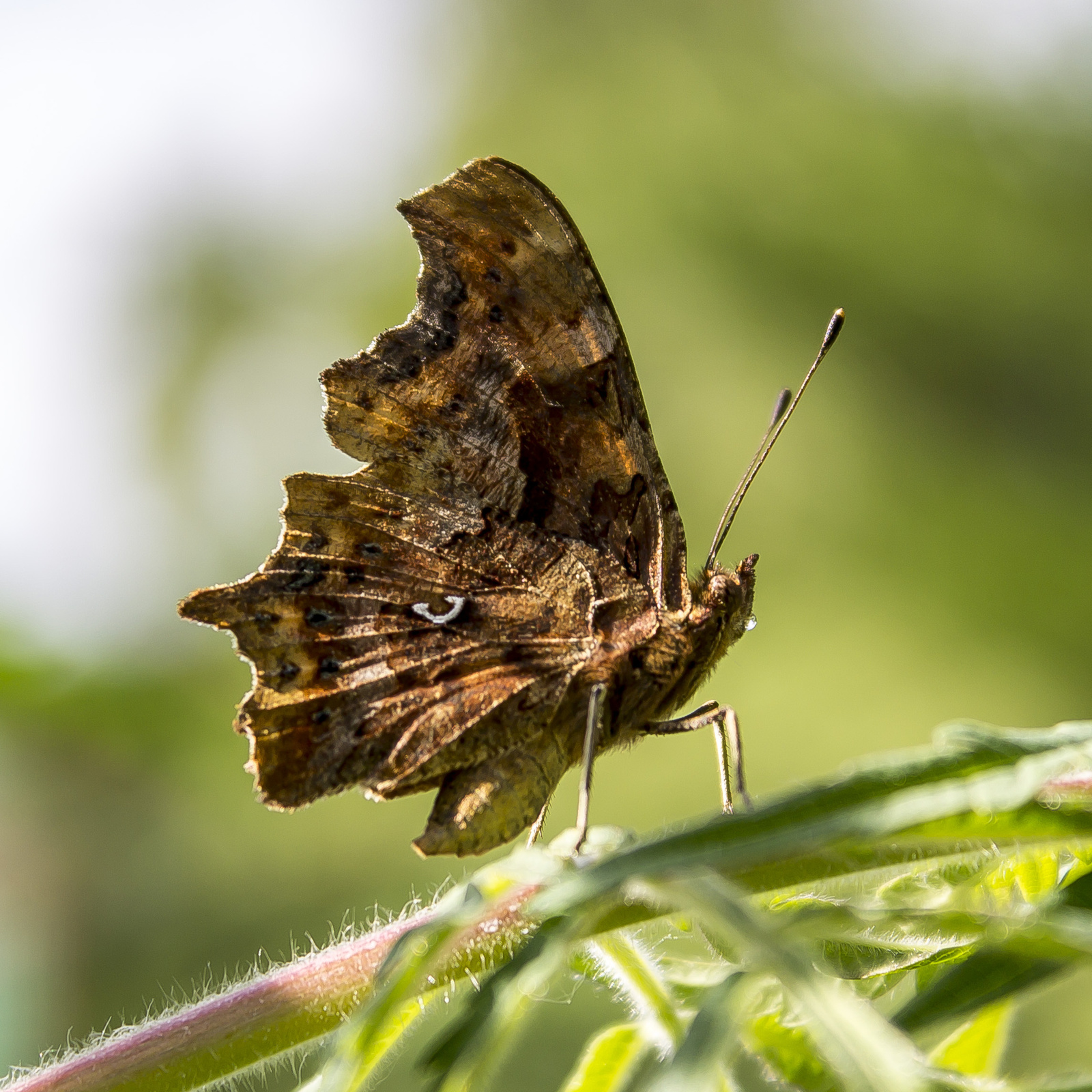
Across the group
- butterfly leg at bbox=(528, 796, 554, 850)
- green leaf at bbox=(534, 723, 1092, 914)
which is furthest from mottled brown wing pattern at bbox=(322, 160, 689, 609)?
green leaf at bbox=(534, 723, 1092, 914)

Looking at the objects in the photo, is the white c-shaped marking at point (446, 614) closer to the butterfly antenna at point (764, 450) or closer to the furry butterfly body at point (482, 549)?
the furry butterfly body at point (482, 549)

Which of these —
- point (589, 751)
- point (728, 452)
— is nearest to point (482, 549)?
point (589, 751)

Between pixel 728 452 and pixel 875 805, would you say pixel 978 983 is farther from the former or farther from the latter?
pixel 728 452

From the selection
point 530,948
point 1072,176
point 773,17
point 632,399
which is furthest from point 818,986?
point 773,17

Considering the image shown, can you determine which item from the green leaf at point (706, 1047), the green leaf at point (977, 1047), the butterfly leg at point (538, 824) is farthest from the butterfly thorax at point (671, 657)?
the green leaf at point (706, 1047)

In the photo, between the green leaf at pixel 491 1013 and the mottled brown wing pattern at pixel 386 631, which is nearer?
the green leaf at pixel 491 1013

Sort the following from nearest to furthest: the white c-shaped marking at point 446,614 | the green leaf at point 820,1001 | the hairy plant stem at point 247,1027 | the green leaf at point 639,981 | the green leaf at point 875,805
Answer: the green leaf at point 820,1001 → the green leaf at point 875,805 → the green leaf at point 639,981 → the hairy plant stem at point 247,1027 → the white c-shaped marking at point 446,614

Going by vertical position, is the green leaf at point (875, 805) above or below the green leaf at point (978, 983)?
above

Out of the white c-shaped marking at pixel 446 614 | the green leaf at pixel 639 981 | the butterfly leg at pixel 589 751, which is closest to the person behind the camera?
the green leaf at pixel 639 981
